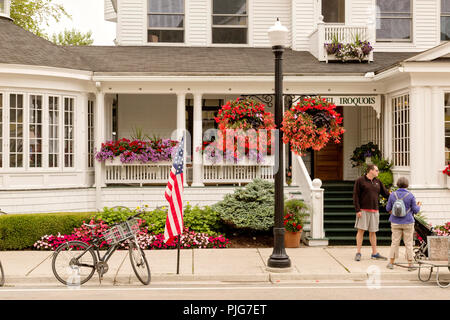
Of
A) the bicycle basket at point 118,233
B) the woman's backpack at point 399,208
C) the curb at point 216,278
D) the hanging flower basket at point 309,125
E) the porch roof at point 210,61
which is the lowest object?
the curb at point 216,278

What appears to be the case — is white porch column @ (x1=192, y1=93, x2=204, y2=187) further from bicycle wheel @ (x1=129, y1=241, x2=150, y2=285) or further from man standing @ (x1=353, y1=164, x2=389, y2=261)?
bicycle wheel @ (x1=129, y1=241, x2=150, y2=285)

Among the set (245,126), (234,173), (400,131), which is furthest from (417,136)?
(234,173)

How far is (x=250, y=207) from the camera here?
1277 centimetres

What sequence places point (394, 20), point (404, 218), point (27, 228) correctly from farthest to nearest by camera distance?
point (394, 20), point (27, 228), point (404, 218)

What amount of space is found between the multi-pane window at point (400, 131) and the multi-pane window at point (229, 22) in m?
5.72

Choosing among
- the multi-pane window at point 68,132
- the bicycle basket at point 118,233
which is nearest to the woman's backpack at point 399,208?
the bicycle basket at point 118,233

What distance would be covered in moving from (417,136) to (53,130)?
8822 millimetres

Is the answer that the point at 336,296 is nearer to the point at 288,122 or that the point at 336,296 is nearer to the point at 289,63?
the point at 288,122

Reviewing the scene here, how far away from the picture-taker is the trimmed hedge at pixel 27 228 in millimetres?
11820

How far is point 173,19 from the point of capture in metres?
17.5

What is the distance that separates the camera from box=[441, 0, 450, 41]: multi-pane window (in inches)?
694

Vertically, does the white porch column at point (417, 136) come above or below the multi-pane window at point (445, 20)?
below

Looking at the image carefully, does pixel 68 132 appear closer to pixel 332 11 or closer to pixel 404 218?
pixel 404 218

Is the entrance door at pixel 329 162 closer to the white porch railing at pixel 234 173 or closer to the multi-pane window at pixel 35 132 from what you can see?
the white porch railing at pixel 234 173
